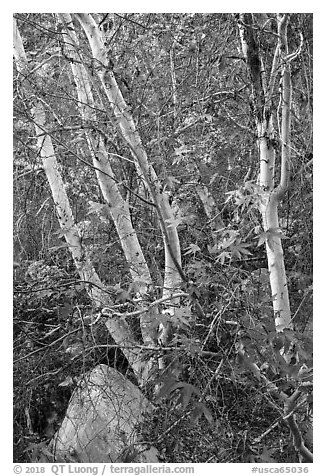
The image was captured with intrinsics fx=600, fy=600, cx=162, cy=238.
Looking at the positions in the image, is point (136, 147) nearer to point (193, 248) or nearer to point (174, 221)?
point (174, 221)

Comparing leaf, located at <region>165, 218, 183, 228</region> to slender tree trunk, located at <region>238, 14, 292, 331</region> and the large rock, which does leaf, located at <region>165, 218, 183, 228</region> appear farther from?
the large rock

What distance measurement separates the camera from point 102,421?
8.77 feet

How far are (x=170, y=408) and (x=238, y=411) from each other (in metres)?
0.28

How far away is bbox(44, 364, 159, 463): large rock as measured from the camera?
2.52m

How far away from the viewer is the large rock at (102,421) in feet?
8.27

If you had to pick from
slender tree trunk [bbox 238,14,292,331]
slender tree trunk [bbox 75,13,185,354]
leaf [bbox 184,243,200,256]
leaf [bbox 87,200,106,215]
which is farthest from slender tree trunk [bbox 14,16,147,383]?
slender tree trunk [bbox 238,14,292,331]

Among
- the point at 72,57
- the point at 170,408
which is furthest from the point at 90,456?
the point at 72,57

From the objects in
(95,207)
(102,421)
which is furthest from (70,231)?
(102,421)

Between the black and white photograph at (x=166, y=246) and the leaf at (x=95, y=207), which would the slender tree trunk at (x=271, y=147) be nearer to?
the black and white photograph at (x=166, y=246)

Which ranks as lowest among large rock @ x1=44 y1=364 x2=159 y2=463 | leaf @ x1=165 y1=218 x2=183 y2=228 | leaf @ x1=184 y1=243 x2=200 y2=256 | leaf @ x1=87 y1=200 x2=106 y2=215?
large rock @ x1=44 y1=364 x2=159 y2=463

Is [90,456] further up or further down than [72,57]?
further down

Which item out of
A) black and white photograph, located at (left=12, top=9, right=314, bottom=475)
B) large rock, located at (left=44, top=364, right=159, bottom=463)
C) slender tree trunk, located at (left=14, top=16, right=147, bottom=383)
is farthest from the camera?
slender tree trunk, located at (left=14, top=16, right=147, bottom=383)
